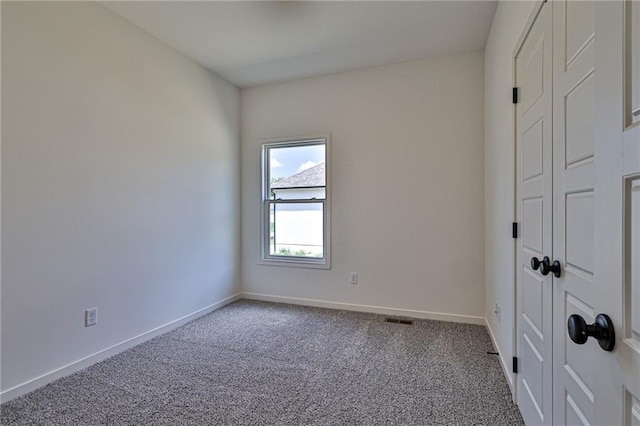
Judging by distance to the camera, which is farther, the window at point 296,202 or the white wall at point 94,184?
the window at point 296,202

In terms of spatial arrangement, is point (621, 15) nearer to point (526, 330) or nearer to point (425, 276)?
point (526, 330)

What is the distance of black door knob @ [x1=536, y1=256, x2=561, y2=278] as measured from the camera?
3.89ft

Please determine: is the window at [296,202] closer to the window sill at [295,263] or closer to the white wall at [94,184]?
the window sill at [295,263]

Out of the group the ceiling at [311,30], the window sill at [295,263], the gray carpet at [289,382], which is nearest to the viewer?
the gray carpet at [289,382]

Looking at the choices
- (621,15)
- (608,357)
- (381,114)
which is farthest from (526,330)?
(381,114)

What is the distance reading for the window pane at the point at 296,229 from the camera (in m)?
3.73

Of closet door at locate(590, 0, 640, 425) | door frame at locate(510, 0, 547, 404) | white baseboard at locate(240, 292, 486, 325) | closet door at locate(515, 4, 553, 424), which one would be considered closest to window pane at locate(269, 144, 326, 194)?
white baseboard at locate(240, 292, 486, 325)

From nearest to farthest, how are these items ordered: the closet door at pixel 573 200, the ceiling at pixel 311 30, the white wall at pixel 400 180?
the closet door at pixel 573 200, the ceiling at pixel 311 30, the white wall at pixel 400 180

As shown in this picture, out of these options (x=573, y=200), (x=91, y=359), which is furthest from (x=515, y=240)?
(x=91, y=359)

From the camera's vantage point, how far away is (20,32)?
1.89 meters

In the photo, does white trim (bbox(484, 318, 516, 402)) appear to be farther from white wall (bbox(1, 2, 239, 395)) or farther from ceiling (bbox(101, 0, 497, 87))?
white wall (bbox(1, 2, 239, 395))

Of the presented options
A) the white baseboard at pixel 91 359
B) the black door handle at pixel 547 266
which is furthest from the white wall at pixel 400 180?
the black door handle at pixel 547 266

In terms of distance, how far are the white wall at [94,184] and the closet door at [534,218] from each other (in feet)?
9.55

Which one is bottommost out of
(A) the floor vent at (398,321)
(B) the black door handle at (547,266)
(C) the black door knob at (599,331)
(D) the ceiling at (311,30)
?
(A) the floor vent at (398,321)
